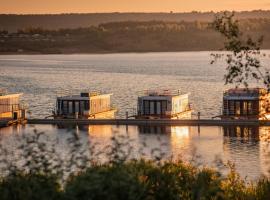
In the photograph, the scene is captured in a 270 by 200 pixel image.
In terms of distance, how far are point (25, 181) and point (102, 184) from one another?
192 cm

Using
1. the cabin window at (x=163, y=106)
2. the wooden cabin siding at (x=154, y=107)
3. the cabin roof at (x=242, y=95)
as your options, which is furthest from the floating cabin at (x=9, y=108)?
the cabin roof at (x=242, y=95)

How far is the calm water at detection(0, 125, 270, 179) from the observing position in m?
50.2

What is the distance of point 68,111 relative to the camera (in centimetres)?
7488

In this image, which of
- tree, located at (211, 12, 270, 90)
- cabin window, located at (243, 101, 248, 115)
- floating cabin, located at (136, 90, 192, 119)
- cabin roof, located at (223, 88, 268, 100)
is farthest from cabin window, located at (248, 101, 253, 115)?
tree, located at (211, 12, 270, 90)

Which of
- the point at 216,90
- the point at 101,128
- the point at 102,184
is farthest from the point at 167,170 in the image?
the point at 216,90

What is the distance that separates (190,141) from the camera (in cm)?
6022

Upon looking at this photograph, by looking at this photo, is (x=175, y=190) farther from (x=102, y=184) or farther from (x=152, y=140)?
(x=152, y=140)

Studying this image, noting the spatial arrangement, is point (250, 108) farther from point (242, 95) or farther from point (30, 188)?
point (30, 188)

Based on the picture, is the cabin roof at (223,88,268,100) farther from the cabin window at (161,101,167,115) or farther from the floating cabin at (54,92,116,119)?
the floating cabin at (54,92,116,119)

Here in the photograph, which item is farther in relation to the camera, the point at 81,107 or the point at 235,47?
the point at 81,107

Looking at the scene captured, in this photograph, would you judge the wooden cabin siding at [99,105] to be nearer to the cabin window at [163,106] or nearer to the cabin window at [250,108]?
the cabin window at [163,106]

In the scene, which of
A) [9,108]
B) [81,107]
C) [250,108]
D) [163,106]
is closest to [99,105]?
[81,107]

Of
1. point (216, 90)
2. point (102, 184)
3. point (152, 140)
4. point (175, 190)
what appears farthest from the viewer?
point (216, 90)

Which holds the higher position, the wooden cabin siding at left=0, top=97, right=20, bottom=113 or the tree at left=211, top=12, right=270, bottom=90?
the tree at left=211, top=12, right=270, bottom=90
